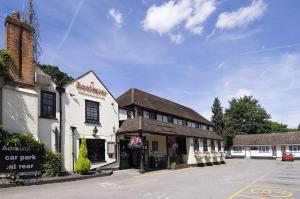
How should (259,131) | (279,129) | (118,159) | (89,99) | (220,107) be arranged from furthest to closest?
(279,129) < (259,131) < (220,107) < (118,159) < (89,99)

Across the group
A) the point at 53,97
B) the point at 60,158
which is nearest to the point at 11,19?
the point at 53,97

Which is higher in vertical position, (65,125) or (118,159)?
(65,125)

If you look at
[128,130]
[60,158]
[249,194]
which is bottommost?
[249,194]

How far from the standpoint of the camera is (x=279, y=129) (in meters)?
100

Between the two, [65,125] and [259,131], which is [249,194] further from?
[259,131]

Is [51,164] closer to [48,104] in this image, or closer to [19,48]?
[48,104]

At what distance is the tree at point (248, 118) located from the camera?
78.8m

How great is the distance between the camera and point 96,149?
22797 millimetres

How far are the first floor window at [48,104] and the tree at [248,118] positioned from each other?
63562 millimetres

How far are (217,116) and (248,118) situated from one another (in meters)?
13.6

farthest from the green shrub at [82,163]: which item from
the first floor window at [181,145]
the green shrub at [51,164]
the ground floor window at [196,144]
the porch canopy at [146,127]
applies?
the ground floor window at [196,144]

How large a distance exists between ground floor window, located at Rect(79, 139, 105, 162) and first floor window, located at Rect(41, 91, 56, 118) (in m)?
3.69

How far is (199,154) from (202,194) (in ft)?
64.4

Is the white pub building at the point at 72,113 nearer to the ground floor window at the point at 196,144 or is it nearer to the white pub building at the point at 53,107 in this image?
the white pub building at the point at 53,107
